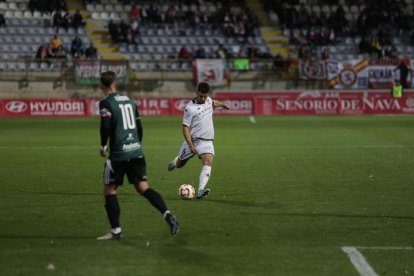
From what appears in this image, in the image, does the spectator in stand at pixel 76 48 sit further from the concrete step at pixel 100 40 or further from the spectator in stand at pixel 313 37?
the spectator in stand at pixel 313 37

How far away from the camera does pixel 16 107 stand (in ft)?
128

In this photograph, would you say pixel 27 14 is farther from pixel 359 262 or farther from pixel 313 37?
pixel 359 262

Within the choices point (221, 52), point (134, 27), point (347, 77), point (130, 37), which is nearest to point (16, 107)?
point (130, 37)

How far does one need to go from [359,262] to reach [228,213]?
3464 millimetres

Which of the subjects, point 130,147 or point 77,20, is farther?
point 77,20

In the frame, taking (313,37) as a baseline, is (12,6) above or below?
above

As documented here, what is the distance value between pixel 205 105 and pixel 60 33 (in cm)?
3281

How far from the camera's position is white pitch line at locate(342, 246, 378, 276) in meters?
7.77

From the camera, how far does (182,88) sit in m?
42.0

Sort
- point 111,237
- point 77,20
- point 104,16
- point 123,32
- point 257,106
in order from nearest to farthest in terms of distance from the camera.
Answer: point 111,237, point 257,106, point 123,32, point 77,20, point 104,16

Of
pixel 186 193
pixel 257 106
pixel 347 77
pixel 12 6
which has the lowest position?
pixel 257 106

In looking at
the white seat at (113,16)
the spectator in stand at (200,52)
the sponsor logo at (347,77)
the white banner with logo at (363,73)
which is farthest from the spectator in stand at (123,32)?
the sponsor logo at (347,77)

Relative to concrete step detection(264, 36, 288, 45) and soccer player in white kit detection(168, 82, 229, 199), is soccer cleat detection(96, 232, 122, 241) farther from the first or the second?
concrete step detection(264, 36, 288, 45)

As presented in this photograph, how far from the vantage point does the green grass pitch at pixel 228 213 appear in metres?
8.21
